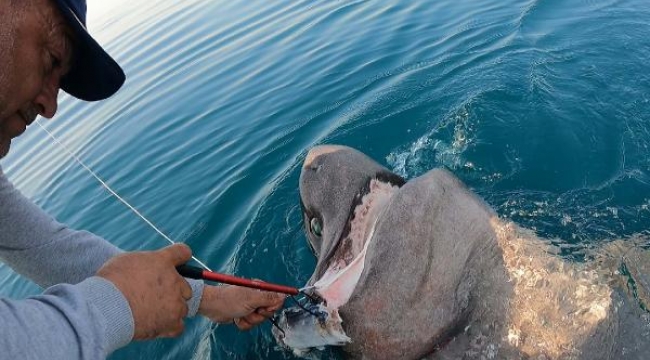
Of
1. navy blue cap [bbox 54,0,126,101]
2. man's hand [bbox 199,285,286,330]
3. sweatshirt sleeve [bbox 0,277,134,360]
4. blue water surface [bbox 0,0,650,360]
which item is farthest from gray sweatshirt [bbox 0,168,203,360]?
blue water surface [bbox 0,0,650,360]

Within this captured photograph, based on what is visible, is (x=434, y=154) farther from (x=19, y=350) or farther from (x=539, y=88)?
(x=19, y=350)

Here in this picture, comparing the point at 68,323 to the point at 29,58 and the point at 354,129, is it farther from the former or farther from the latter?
the point at 354,129

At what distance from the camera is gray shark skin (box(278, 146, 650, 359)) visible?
2775mm

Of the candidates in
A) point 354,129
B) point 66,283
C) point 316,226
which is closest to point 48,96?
point 66,283

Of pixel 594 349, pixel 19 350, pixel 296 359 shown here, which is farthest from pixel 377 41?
pixel 19 350

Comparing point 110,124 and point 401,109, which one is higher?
point 401,109

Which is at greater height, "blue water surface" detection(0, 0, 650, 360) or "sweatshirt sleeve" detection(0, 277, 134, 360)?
"sweatshirt sleeve" detection(0, 277, 134, 360)

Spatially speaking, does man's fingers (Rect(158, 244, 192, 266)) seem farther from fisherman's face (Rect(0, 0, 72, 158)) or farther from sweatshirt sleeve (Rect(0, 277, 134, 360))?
fisherman's face (Rect(0, 0, 72, 158))

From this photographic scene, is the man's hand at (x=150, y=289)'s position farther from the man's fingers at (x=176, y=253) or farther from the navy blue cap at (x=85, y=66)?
the navy blue cap at (x=85, y=66)

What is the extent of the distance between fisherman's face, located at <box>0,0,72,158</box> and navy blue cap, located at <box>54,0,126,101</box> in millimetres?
48

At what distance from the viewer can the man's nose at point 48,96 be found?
86.8 inches

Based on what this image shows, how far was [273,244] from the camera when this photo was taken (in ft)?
18.8

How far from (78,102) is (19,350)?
13717 millimetres

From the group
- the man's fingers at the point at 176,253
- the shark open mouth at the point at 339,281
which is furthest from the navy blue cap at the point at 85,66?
the shark open mouth at the point at 339,281
